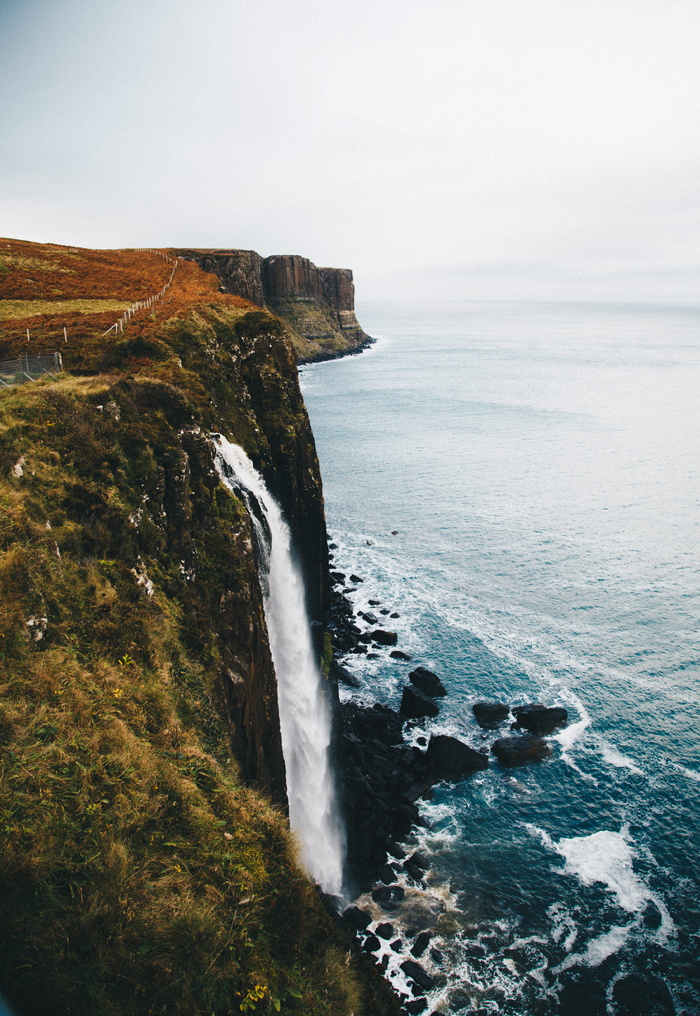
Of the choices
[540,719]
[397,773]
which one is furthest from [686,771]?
[397,773]

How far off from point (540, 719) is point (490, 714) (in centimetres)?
253

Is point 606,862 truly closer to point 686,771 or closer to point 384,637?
point 686,771

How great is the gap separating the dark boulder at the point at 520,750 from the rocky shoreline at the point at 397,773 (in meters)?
0.05

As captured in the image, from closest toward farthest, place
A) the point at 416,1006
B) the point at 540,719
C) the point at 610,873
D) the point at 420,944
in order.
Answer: the point at 416,1006
the point at 420,944
the point at 610,873
the point at 540,719

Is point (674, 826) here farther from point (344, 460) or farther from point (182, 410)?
point (344, 460)

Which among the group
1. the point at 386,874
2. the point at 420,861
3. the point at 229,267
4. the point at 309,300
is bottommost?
the point at 420,861

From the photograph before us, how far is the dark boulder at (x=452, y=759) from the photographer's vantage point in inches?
1029

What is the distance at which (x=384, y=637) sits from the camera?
35.7 metres

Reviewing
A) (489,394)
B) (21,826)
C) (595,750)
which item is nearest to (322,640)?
(595,750)

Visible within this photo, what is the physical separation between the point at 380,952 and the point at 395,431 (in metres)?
70.6

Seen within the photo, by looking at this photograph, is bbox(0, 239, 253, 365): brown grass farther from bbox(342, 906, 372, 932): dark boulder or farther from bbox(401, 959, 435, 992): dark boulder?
bbox(401, 959, 435, 992): dark boulder

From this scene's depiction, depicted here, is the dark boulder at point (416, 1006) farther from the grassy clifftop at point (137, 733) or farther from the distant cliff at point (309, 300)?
the distant cliff at point (309, 300)

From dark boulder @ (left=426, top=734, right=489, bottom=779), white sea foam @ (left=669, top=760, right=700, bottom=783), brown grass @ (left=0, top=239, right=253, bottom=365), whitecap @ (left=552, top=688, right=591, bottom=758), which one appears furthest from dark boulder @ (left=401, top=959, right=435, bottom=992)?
brown grass @ (left=0, top=239, right=253, bottom=365)

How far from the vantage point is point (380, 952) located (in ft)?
60.3
